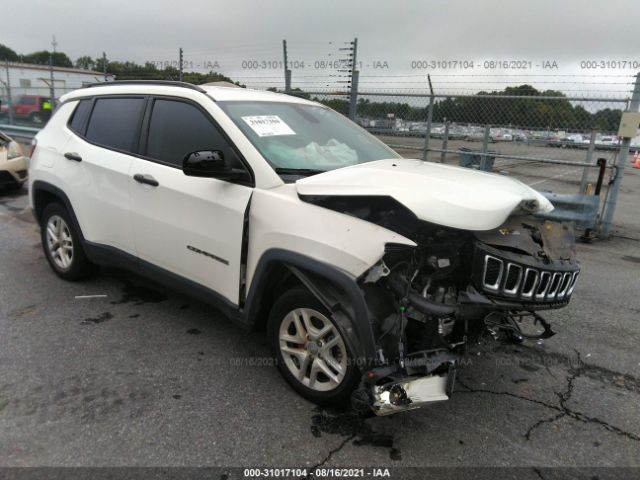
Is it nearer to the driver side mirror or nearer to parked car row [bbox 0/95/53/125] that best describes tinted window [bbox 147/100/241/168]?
the driver side mirror

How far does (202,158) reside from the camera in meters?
2.93

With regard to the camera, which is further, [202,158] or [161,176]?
[161,176]

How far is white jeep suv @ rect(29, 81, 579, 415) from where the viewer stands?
2.52 meters

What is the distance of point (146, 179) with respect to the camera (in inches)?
140

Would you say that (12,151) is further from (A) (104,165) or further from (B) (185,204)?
(B) (185,204)

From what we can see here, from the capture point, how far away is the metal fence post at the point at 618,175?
6.99m

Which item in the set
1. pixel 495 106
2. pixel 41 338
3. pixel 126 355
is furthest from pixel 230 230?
pixel 495 106

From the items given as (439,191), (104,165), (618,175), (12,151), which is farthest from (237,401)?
(12,151)

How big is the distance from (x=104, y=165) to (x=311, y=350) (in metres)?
2.40

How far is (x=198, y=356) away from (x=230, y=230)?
3.33ft

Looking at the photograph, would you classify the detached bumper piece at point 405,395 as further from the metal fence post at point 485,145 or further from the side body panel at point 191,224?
the metal fence post at point 485,145

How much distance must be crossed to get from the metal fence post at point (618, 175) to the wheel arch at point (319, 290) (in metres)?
6.29

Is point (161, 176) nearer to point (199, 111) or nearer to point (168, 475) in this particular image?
point (199, 111)

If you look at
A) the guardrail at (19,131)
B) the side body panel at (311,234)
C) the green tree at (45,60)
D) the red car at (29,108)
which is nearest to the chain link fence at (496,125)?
the side body panel at (311,234)
